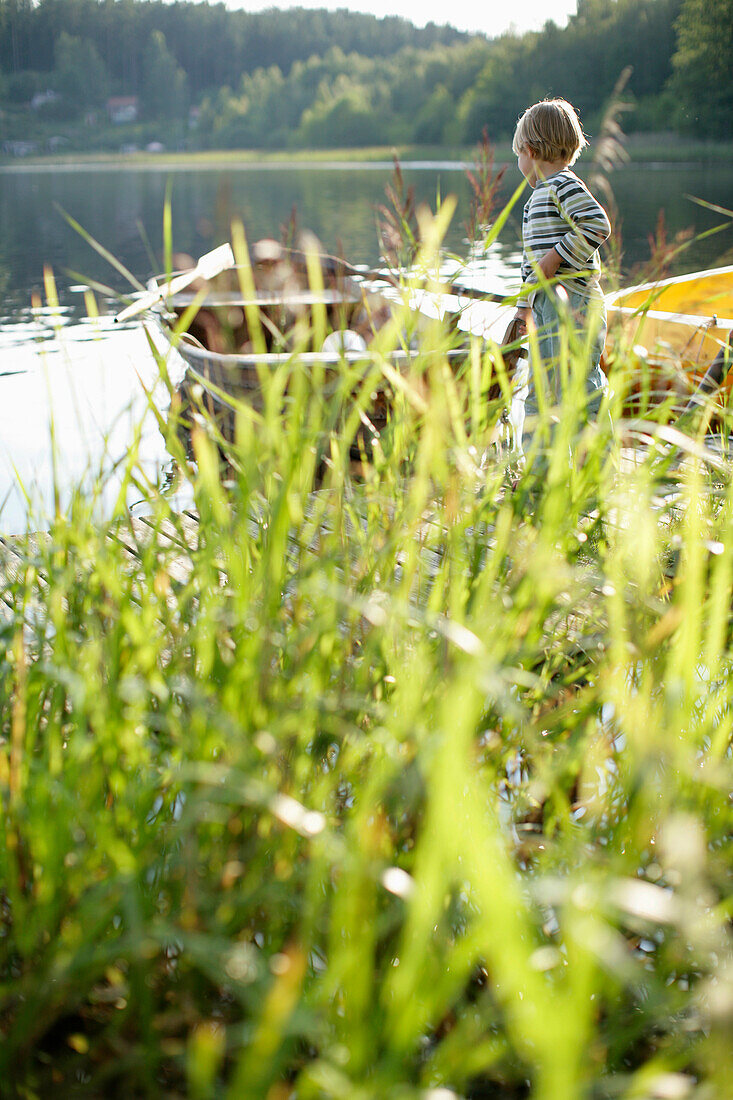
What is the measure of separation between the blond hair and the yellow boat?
0.66 m

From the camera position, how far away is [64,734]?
141cm

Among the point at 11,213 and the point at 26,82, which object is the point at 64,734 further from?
the point at 26,82

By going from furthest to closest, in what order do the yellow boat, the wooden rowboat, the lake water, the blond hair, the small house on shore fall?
the small house on shore < the blond hair < the lake water < the yellow boat < the wooden rowboat

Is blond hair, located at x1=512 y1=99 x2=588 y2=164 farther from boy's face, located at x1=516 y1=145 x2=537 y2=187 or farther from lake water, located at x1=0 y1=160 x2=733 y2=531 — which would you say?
lake water, located at x1=0 y1=160 x2=733 y2=531

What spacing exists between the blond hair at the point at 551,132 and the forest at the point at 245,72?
134 ft

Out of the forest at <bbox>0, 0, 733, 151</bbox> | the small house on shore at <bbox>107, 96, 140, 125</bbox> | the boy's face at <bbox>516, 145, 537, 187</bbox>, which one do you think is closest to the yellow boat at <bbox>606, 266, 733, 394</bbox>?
the boy's face at <bbox>516, 145, 537, 187</bbox>

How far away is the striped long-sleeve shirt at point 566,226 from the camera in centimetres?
329

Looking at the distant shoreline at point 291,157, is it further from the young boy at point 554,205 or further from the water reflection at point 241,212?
the young boy at point 554,205

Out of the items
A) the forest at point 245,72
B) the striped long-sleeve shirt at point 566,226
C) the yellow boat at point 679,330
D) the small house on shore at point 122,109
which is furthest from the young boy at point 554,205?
the small house on shore at point 122,109

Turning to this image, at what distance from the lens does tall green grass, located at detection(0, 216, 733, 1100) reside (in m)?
0.73

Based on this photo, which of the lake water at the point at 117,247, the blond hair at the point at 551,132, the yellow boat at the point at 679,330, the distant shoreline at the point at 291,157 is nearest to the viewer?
the yellow boat at the point at 679,330

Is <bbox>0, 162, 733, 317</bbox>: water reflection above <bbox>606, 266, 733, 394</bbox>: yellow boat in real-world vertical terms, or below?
below

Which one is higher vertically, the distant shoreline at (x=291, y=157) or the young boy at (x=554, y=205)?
the young boy at (x=554, y=205)

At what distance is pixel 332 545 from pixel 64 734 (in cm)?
57
